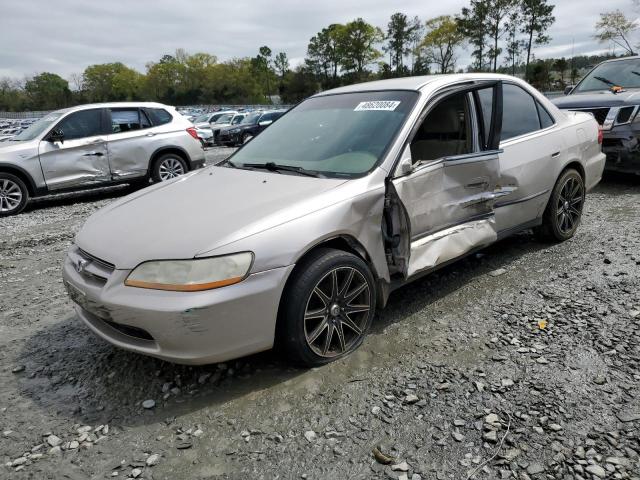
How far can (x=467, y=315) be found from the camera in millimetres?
3490

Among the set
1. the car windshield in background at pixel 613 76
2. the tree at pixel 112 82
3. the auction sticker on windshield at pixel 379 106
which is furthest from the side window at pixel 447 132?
the tree at pixel 112 82

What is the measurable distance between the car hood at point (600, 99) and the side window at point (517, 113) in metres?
3.02

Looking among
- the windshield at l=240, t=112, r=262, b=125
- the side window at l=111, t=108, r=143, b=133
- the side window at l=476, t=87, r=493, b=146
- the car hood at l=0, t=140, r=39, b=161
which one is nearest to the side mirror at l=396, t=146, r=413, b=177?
the side window at l=476, t=87, r=493, b=146

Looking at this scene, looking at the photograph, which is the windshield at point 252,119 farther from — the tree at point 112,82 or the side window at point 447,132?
the tree at point 112,82

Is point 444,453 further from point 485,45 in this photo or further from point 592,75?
point 485,45

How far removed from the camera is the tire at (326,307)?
2.64 metres

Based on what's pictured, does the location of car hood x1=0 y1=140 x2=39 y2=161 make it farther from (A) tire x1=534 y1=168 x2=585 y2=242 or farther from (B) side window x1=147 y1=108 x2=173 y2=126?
(A) tire x1=534 y1=168 x2=585 y2=242

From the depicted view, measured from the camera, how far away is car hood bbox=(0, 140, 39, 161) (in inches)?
304

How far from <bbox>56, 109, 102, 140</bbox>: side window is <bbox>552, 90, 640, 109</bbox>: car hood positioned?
7.55 m

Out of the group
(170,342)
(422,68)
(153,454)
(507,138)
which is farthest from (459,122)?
(422,68)

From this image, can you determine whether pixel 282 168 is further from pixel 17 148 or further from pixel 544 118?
pixel 17 148

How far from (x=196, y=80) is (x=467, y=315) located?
330 ft

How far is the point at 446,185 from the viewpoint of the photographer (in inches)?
134

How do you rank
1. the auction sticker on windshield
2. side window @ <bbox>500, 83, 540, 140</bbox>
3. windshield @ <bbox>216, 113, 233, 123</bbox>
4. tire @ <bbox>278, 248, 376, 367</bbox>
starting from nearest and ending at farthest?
tire @ <bbox>278, 248, 376, 367</bbox> → the auction sticker on windshield → side window @ <bbox>500, 83, 540, 140</bbox> → windshield @ <bbox>216, 113, 233, 123</bbox>
